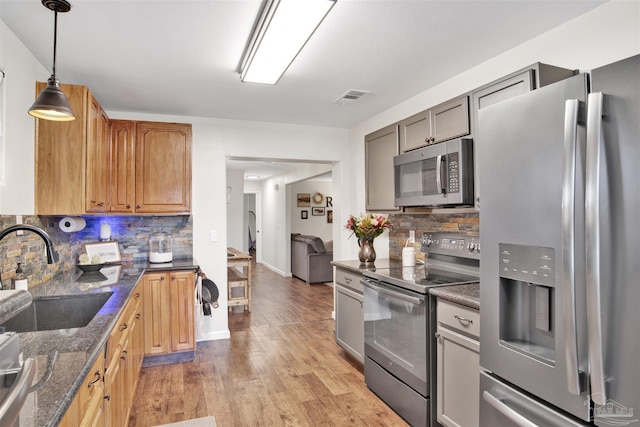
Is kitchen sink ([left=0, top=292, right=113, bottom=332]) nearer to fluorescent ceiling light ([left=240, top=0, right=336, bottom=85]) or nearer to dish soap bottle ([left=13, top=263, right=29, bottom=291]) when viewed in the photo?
dish soap bottle ([left=13, top=263, right=29, bottom=291])

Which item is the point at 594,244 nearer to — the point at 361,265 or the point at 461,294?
the point at 461,294

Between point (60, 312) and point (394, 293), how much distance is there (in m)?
1.97

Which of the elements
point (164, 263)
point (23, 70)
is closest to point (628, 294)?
point (23, 70)

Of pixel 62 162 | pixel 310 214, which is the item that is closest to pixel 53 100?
pixel 62 162

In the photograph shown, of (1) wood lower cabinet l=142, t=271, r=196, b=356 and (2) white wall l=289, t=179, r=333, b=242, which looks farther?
(2) white wall l=289, t=179, r=333, b=242

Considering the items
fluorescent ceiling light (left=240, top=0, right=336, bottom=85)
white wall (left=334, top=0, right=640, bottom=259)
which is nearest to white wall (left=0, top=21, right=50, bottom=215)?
fluorescent ceiling light (left=240, top=0, right=336, bottom=85)

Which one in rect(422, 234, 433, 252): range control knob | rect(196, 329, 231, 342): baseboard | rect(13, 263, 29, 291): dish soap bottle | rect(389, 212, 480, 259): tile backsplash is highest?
rect(389, 212, 480, 259): tile backsplash

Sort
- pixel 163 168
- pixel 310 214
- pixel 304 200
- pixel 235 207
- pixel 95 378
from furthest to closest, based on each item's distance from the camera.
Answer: pixel 310 214 → pixel 304 200 → pixel 235 207 → pixel 163 168 → pixel 95 378

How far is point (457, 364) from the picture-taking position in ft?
6.70

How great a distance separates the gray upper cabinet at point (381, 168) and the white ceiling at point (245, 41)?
406mm

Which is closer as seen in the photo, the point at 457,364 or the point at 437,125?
the point at 457,364

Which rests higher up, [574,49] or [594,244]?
[574,49]

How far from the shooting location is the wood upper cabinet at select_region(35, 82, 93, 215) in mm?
2598

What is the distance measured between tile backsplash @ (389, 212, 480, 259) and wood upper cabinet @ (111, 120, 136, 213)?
2.54 metres
